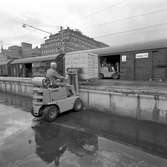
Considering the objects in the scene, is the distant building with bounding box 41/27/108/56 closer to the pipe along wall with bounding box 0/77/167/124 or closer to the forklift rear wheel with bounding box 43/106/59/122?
Answer: the pipe along wall with bounding box 0/77/167/124

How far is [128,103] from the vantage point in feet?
17.3

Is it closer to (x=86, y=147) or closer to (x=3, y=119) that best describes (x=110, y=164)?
(x=86, y=147)

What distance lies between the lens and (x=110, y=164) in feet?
8.27

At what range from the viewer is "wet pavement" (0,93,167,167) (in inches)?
104

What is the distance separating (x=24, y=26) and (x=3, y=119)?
10.1 metres

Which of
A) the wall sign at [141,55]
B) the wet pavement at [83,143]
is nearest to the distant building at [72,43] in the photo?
the wall sign at [141,55]

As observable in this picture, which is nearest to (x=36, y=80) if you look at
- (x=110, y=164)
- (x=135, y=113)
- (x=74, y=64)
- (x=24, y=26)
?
(x=74, y=64)

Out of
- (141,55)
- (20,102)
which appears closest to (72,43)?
(20,102)

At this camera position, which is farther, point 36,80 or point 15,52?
point 15,52

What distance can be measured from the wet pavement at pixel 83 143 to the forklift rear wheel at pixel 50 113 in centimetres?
23

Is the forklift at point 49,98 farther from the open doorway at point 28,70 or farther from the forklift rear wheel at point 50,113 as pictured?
the open doorway at point 28,70

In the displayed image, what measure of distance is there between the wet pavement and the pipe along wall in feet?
1.24

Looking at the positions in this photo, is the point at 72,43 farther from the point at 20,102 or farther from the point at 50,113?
the point at 50,113

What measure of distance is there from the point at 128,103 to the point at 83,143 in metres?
2.86
